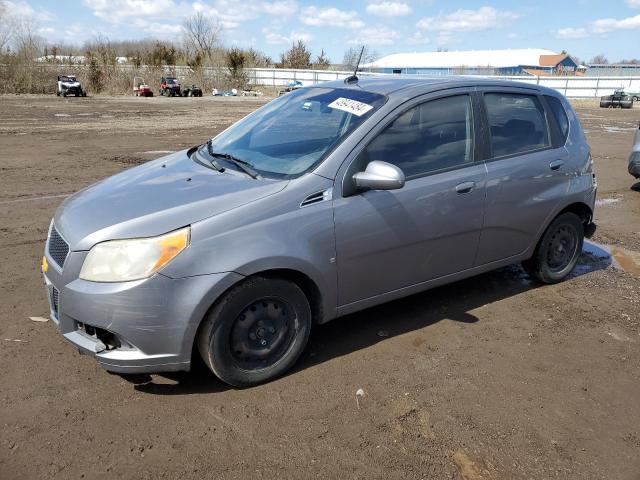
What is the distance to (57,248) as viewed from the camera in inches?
126

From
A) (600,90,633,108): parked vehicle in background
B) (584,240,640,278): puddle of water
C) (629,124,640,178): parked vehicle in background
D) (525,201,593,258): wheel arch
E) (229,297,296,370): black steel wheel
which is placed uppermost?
(600,90,633,108): parked vehicle in background

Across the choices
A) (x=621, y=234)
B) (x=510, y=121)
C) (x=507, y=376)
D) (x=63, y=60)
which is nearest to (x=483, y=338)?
(x=507, y=376)

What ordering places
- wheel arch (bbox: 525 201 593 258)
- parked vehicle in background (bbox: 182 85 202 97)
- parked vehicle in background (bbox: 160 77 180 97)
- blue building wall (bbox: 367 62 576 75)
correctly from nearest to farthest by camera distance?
wheel arch (bbox: 525 201 593 258) < parked vehicle in background (bbox: 160 77 180 97) < parked vehicle in background (bbox: 182 85 202 97) < blue building wall (bbox: 367 62 576 75)

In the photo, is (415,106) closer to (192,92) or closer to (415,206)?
(415,206)

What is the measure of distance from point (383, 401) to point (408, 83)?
2.33m

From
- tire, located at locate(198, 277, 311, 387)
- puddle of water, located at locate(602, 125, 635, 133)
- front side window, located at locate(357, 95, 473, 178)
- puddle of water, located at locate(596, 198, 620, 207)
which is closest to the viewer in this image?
tire, located at locate(198, 277, 311, 387)

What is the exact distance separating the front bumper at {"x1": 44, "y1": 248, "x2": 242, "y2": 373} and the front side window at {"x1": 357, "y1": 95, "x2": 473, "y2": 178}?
140cm

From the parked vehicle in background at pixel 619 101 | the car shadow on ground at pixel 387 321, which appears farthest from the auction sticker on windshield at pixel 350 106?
the parked vehicle in background at pixel 619 101

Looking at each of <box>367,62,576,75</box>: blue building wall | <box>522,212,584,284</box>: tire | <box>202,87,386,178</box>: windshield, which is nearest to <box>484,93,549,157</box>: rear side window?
<box>522,212,584,284</box>: tire

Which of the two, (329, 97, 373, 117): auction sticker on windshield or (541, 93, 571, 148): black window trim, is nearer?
(329, 97, 373, 117): auction sticker on windshield

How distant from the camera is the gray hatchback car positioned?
9.58ft

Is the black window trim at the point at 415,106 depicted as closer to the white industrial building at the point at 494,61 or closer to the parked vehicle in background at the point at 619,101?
the parked vehicle in background at the point at 619,101

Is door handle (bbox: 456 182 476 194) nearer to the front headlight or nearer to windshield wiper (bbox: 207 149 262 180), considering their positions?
windshield wiper (bbox: 207 149 262 180)

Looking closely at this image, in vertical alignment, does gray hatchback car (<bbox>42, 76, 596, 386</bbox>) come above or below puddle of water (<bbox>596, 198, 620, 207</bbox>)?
above
